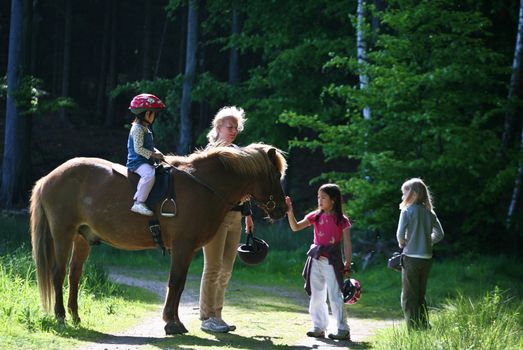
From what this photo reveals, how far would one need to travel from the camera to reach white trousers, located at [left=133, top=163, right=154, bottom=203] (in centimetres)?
895

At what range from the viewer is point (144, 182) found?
8938 mm

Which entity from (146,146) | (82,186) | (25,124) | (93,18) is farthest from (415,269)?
(93,18)

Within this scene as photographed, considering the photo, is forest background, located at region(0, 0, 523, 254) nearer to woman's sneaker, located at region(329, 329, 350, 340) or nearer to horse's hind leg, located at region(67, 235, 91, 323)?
woman's sneaker, located at region(329, 329, 350, 340)

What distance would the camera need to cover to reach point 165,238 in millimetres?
9203

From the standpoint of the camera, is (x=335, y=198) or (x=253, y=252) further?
(x=253, y=252)

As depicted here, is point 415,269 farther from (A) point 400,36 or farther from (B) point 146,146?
(A) point 400,36

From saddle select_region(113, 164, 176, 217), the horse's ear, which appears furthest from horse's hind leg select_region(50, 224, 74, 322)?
the horse's ear

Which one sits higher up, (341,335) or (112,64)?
(112,64)

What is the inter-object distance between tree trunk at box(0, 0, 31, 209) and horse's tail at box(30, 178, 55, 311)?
577 inches

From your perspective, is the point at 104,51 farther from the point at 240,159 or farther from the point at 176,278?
the point at 176,278

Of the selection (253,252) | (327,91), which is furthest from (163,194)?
(327,91)

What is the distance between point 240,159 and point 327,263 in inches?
56.0

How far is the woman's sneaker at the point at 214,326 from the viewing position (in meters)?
9.30

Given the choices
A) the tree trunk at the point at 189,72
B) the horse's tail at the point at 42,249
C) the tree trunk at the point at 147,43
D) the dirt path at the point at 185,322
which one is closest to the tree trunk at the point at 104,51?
the tree trunk at the point at 147,43
